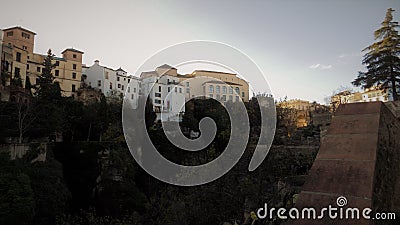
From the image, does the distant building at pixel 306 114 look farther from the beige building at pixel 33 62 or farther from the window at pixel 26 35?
the window at pixel 26 35

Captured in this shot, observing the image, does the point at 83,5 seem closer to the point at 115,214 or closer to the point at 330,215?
the point at 115,214

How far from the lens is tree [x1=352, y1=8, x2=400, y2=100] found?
19250 millimetres

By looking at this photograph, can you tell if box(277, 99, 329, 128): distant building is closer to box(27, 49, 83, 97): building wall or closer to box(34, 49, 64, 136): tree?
A: box(34, 49, 64, 136): tree

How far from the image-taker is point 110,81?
33.2 meters

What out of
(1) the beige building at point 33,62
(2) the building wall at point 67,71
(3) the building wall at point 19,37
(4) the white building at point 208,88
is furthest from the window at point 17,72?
(4) the white building at point 208,88

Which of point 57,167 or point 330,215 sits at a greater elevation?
point 330,215

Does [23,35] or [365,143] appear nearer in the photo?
[365,143]

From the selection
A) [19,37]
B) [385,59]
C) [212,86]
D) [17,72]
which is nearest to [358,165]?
[385,59]

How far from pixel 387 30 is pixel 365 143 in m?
21.9

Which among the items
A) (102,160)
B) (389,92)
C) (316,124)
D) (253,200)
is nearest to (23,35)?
(102,160)

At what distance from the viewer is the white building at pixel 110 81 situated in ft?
106

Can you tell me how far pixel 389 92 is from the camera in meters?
20.7

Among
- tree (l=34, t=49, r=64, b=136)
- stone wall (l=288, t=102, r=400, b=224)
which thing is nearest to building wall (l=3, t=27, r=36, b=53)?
tree (l=34, t=49, r=64, b=136)

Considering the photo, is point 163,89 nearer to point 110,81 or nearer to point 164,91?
point 164,91
